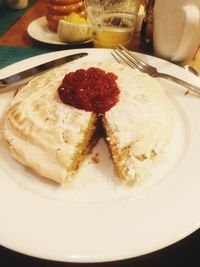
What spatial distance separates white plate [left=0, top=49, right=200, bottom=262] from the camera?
2.39ft

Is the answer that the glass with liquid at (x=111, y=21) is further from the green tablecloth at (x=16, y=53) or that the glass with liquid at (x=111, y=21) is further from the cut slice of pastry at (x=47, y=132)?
the cut slice of pastry at (x=47, y=132)

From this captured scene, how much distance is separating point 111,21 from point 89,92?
73 centimetres

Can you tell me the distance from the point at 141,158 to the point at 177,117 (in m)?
0.26

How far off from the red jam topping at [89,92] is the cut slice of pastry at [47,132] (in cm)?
3

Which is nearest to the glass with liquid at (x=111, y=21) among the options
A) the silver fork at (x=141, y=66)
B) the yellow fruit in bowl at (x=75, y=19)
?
the yellow fruit in bowl at (x=75, y=19)

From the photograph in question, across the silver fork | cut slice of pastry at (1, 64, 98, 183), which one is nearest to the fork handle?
the silver fork

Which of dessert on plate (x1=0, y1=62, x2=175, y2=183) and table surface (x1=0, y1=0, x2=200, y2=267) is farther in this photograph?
table surface (x1=0, y1=0, x2=200, y2=267)

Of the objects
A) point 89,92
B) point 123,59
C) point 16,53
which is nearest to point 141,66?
point 123,59

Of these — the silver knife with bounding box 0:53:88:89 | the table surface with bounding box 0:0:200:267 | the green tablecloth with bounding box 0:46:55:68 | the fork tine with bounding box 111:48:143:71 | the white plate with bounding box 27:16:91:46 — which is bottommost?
the table surface with bounding box 0:0:200:267

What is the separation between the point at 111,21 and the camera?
165cm

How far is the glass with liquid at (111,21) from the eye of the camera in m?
1.60

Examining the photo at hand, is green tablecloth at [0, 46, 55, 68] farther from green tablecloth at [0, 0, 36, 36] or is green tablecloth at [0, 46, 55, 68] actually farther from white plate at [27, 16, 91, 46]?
green tablecloth at [0, 0, 36, 36]

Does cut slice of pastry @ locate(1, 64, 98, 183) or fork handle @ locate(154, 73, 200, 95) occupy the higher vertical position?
fork handle @ locate(154, 73, 200, 95)

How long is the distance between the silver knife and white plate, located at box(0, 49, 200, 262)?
1.09ft
